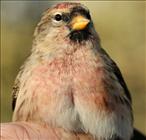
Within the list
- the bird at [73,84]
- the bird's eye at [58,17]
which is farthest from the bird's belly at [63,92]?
the bird's eye at [58,17]

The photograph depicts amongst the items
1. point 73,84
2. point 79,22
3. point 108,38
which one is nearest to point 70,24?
point 79,22

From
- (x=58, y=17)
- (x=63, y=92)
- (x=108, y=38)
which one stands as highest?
(x=58, y=17)

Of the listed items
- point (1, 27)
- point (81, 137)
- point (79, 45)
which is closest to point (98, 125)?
point (81, 137)

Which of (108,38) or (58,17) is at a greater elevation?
(58,17)

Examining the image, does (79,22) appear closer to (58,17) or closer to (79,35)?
(79,35)

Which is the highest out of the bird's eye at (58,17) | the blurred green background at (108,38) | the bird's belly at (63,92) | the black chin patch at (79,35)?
the bird's eye at (58,17)

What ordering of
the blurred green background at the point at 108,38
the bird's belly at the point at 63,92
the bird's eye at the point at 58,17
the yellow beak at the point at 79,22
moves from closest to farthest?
the bird's belly at the point at 63,92
the yellow beak at the point at 79,22
the bird's eye at the point at 58,17
the blurred green background at the point at 108,38

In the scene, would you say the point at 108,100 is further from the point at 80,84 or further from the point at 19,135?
the point at 19,135

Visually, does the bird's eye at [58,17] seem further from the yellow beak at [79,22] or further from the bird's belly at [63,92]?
the bird's belly at [63,92]

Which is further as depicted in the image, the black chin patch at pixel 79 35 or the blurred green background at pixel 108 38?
the blurred green background at pixel 108 38
